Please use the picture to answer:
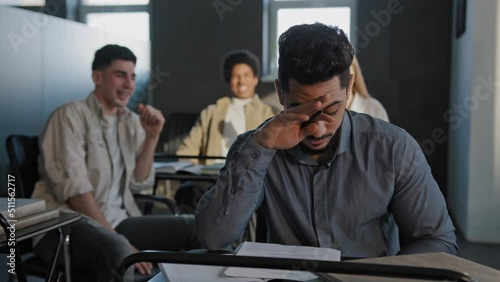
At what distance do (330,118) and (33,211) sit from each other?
0.73m

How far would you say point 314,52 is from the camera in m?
1.32

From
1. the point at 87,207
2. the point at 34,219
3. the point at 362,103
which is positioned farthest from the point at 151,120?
the point at 362,103

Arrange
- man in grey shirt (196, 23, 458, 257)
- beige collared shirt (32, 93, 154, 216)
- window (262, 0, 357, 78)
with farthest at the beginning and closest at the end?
1. window (262, 0, 357, 78)
2. beige collared shirt (32, 93, 154, 216)
3. man in grey shirt (196, 23, 458, 257)

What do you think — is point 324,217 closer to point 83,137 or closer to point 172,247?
point 172,247

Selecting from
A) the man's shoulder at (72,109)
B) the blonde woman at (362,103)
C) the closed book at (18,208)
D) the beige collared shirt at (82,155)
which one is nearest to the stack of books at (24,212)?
the closed book at (18,208)

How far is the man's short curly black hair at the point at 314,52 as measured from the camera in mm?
1312

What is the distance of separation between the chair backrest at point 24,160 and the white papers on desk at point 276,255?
1.24m

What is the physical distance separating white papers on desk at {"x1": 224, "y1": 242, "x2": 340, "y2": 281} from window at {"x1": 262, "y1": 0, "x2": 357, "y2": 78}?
4.69 meters

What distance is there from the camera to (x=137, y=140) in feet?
8.57

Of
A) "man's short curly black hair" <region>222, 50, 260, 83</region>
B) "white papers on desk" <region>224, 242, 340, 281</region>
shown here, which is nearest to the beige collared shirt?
"white papers on desk" <region>224, 242, 340, 281</region>

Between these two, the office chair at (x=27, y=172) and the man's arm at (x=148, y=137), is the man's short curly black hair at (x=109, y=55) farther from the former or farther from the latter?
the office chair at (x=27, y=172)

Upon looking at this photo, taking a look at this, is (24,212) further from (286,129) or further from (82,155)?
(82,155)

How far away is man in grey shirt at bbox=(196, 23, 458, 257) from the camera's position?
1312 mm

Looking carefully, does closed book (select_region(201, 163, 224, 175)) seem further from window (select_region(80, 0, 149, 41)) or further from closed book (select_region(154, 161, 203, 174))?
window (select_region(80, 0, 149, 41))
